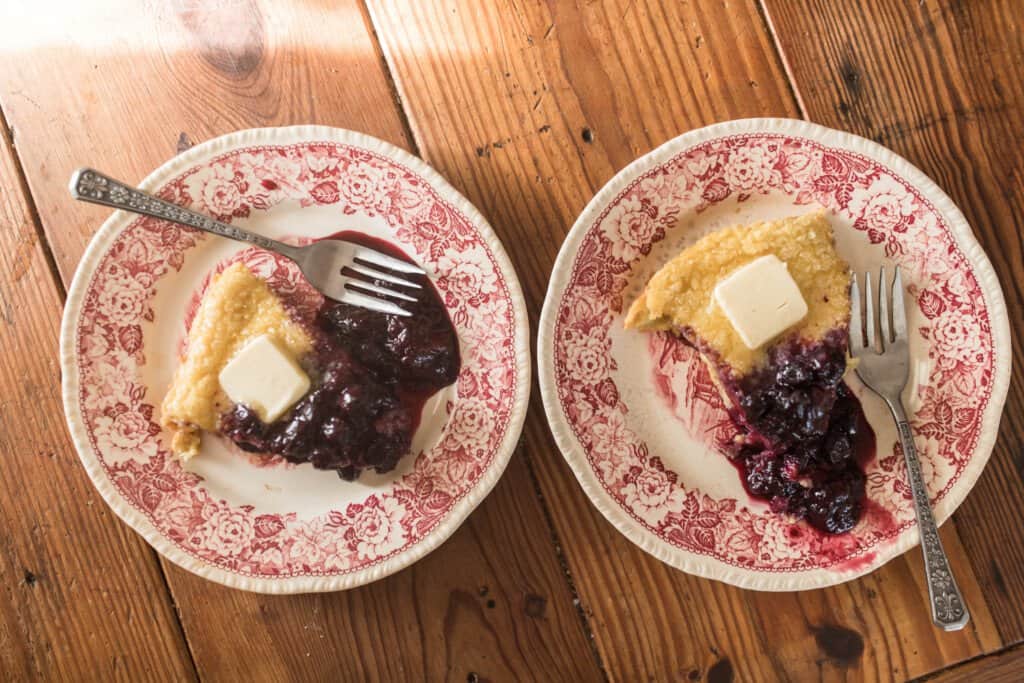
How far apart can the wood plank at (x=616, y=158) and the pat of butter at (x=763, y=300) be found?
21.2 inches

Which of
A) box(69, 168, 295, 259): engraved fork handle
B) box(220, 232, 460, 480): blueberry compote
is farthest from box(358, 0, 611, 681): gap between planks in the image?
box(69, 168, 295, 259): engraved fork handle

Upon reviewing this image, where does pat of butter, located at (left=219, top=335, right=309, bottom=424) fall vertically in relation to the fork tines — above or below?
above

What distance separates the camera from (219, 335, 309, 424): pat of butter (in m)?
2.10

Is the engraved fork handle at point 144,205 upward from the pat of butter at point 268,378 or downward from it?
upward

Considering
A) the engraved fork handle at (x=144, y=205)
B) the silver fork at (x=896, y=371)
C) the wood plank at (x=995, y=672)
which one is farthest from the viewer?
the wood plank at (x=995, y=672)

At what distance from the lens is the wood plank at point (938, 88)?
2357mm

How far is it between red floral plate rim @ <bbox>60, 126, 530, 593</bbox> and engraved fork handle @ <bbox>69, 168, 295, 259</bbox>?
0.08 m

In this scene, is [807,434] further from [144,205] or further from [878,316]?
[144,205]

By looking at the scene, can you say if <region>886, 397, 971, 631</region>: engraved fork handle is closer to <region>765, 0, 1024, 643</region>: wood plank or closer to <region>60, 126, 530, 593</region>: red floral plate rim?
<region>765, 0, 1024, 643</region>: wood plank

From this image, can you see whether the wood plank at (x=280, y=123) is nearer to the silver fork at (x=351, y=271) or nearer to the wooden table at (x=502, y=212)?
the wooden table at (x=502, y=212)

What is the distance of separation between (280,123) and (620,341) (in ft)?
4.11

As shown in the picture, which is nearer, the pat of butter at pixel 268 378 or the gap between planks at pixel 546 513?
the pat of butter at pixel 268 378

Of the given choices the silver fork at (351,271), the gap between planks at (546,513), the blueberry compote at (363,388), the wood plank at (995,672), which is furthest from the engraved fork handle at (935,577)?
the silver fork at (351,271)

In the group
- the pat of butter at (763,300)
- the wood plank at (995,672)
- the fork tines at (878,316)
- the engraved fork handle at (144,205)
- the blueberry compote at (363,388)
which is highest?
the engraved fork handle at (144,205)
